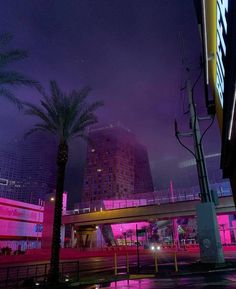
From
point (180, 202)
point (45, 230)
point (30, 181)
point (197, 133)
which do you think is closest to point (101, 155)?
point (30, 181)

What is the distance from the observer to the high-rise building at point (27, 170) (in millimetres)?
162250

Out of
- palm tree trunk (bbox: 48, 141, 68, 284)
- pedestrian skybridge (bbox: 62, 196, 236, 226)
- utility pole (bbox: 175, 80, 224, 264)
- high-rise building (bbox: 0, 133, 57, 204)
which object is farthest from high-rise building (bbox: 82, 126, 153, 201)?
utility pole (bbox: 175, 80, 224, 264)

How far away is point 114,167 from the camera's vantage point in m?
162

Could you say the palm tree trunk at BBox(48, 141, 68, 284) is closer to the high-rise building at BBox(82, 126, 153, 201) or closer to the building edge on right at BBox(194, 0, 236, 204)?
the building edge on right at BBox(194, 0, 236, 204)

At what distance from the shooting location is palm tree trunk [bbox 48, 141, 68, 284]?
56.1 ft

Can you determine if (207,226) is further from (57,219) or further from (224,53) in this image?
(224,53)

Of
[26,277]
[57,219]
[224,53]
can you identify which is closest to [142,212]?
[57,219]

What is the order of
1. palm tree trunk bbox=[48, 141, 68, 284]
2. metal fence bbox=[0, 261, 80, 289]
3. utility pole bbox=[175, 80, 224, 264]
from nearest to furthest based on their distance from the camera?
metal fence bbox=[0, 261, 80, 289] < palm tree trunk bbox=[48, 141, 68, 284] < utility pole bbox=[175, 80, 224, 264]

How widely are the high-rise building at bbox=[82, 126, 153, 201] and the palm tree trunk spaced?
12910 centimetres

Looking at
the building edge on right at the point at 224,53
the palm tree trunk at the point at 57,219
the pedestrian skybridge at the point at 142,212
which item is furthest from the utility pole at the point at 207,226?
the pedestrian skybridge at the point at 142,212

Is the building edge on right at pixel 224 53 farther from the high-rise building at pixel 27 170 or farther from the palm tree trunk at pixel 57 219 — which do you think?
the high-rise building at pixel 27 170

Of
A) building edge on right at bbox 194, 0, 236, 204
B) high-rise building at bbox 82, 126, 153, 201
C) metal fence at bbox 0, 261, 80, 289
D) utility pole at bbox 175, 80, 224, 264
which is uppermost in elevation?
high-rise building at bbox 82, 126, 153, 201

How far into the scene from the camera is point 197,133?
2138 centimetres

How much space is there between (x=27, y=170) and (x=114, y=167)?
204 ft
